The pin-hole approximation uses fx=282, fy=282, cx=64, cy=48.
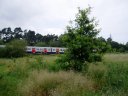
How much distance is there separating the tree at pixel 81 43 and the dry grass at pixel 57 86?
430cm

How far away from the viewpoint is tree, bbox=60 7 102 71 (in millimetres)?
15383

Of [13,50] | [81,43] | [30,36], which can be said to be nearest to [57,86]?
[81,43]

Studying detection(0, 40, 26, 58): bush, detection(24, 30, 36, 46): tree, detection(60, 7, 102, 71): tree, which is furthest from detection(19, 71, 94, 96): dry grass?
detection(24, 30, 36, 46): tree

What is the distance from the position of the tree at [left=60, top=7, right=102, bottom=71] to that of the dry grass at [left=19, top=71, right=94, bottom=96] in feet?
14.1

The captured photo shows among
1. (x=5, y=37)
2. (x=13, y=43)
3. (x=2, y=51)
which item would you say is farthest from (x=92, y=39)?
(x=5, y=37)

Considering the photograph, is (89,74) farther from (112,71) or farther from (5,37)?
(5,37)

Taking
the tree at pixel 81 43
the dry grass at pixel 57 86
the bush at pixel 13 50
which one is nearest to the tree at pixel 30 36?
the bush at pixel 13 50

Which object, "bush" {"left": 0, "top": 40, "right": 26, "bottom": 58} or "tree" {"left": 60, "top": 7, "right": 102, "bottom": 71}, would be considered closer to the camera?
"tree" {"left": 60, "top": 7, "right": 102, "bottom": 71}

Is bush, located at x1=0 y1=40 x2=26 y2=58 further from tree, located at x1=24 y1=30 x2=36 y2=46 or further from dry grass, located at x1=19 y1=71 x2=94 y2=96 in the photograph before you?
tree, located at x1=24 y1=30 x2=36 y2=46

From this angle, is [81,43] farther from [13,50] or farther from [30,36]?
[30,36]

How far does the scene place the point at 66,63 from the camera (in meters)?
15.4

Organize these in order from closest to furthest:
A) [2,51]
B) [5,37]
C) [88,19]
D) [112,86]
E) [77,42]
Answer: [112,86] → [77,42] → [88,19] → [2,51] → [5,37]

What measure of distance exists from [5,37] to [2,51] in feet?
202

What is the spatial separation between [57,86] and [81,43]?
5590 millimetres
